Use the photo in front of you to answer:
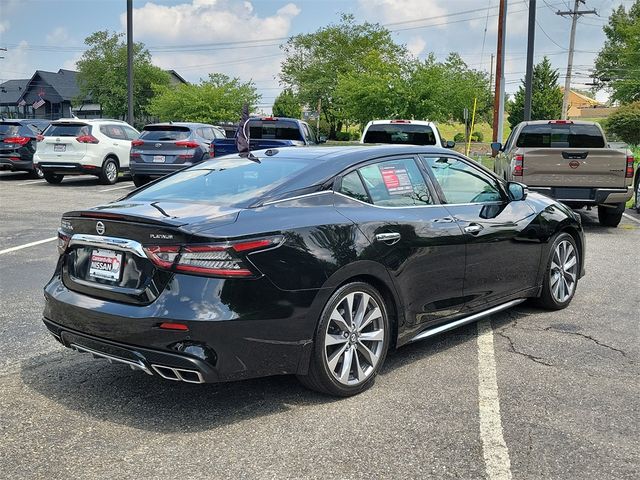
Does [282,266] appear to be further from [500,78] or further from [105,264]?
[500,78]

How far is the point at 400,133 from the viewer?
46.4 feet

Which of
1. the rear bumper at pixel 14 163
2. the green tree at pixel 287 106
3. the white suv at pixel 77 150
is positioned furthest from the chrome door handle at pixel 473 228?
the green tree at pixel 287 106

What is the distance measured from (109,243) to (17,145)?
666 inches

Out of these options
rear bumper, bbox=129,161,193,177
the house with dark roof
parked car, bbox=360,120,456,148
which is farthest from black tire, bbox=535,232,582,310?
the house with dark roof

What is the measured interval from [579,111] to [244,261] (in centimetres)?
12608

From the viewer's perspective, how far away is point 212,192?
14.3ft

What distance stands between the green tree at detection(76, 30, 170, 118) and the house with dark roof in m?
5.01

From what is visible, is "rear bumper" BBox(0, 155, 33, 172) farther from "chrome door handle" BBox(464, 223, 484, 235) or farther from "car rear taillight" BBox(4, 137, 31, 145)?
"chrome door handle" BBox(464, 223, 484, 235)

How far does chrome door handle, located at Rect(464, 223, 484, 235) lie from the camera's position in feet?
16.3

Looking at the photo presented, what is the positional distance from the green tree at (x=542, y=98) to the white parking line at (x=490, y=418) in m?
54.3

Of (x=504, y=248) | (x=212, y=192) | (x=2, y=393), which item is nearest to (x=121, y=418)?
(x=2, y=393)

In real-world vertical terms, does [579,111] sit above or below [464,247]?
above

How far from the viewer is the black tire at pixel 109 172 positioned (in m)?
17.9

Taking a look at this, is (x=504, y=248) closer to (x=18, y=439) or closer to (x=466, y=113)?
(x=18, y=439)
